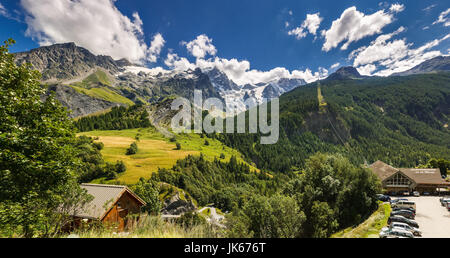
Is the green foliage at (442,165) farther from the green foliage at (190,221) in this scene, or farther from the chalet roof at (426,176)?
the green foliage at (190,221)

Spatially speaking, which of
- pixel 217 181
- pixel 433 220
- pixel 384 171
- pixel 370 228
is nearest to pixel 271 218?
pixel 370 228

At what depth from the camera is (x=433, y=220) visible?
1160 inches

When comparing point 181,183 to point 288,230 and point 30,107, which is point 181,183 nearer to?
point 288,230

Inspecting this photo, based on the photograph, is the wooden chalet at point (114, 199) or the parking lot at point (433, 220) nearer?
the parking lot at point (433, 220)

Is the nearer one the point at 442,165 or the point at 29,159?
the point at 29,159

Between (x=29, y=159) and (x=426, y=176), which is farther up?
(x=29, y=159)

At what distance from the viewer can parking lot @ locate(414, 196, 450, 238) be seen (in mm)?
23845

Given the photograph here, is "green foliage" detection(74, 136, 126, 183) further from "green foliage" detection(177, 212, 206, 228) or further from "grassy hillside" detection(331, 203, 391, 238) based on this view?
"grassy hillside" detection(331, 203, 391, 238)

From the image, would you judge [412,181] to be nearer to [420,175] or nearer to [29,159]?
[420,175]

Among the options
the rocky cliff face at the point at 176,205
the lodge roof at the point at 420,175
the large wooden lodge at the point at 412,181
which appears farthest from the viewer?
the rocky cliff face at the point at 176,205

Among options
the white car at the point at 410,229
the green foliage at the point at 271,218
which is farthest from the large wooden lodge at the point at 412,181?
the green foliage at the point at 271,218

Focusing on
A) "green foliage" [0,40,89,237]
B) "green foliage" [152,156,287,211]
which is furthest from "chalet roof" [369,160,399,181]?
"green foliage" [0,40,89,237]

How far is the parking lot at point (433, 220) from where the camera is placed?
23845 mm

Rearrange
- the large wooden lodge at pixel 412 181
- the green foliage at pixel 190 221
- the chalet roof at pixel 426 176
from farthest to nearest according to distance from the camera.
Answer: the large wooden lodge at pixel 412 181
the chalet roof at pixel 426 176
the green foliage at pixel 190 221
